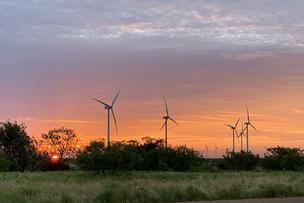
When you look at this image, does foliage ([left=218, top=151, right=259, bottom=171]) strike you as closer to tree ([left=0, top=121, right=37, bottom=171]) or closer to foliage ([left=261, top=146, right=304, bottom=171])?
foliage ([left=261, top=146, right=304, bottom=171])

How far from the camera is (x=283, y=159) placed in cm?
8050

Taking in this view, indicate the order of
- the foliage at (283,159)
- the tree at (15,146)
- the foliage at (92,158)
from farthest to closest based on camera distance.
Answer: the tree at (15,146), the foliage at (283,159), the foliage at (92,158)

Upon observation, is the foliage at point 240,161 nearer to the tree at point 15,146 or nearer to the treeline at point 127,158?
the treeline at point 127,158

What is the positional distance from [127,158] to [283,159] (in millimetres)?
31407

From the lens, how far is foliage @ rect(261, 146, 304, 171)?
7943 cm

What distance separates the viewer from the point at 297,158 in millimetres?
80375

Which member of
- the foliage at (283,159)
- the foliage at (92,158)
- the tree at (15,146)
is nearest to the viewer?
the foliage at (92,158)

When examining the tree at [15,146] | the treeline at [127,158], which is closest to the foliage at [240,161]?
the treeline at [127,158]

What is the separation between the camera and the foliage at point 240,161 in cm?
8462

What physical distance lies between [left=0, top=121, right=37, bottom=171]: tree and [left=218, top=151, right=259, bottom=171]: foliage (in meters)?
32.2

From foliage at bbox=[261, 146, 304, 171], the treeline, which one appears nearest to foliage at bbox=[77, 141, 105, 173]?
the treeline

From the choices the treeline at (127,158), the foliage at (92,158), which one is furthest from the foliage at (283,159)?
the foliage at (92,158)

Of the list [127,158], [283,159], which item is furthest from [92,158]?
[283,159]

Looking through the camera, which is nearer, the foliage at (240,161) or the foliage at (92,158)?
the foliage at (92,158)
